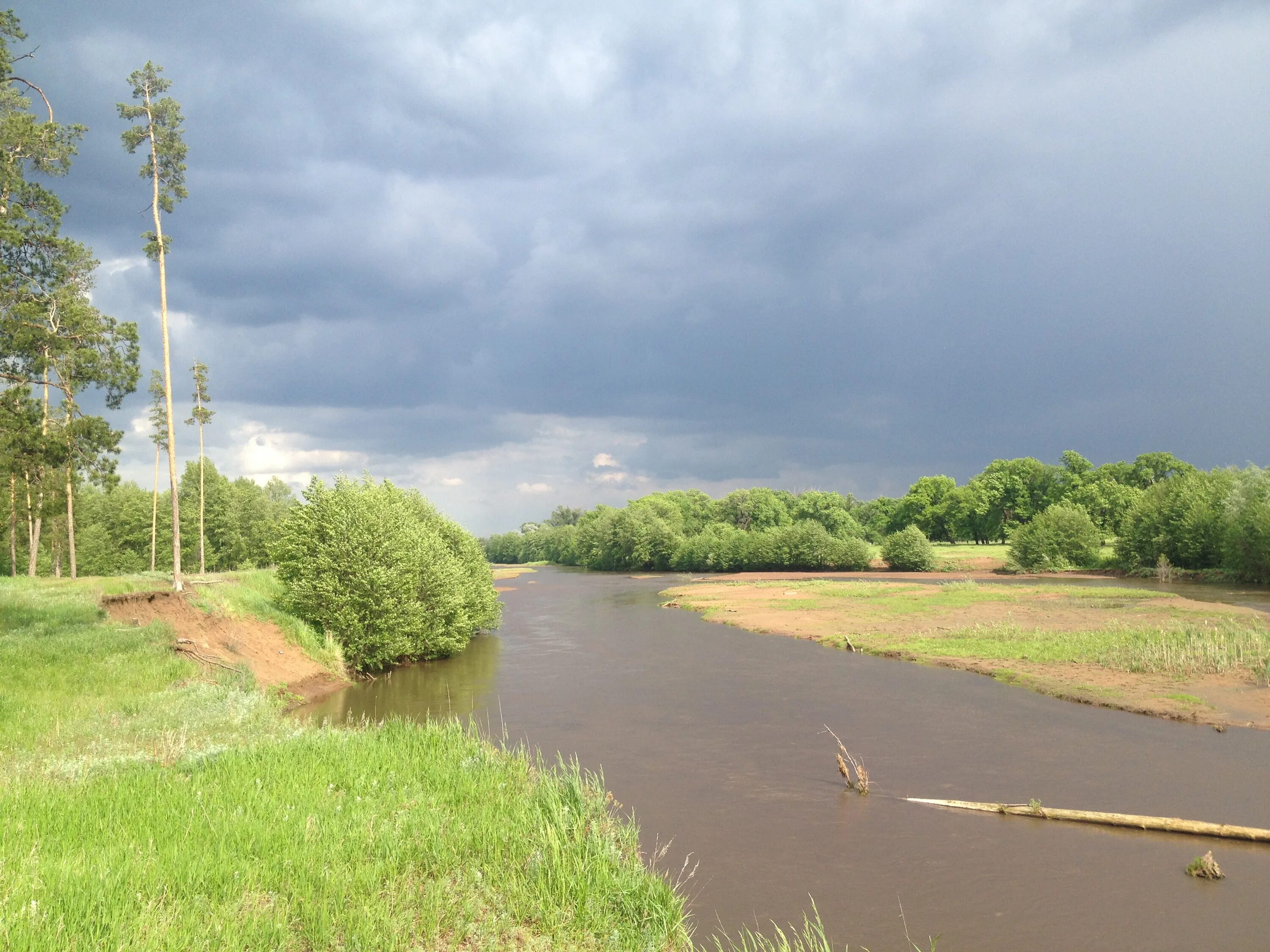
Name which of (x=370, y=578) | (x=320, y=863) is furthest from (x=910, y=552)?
(x=320, y=863)

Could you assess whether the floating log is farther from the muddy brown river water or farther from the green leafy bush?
the green leafy bush

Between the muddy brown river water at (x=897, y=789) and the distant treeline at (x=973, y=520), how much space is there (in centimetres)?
5483

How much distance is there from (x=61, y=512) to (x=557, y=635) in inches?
1466

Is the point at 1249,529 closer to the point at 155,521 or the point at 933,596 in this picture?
the point at 933,596

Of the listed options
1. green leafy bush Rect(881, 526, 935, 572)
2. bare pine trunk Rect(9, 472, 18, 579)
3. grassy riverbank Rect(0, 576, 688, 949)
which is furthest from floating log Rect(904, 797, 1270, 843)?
green leafy bush Rect(881, 526, 935, 572)

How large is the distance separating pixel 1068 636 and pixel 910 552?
225 feet

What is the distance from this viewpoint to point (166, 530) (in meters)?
80.1

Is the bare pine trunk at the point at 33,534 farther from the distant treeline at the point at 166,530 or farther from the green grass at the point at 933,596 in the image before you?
the green grass at the point at 933,596

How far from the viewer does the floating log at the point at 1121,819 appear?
13383 millimetres

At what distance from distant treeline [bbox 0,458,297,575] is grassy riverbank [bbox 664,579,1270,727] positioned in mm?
57217

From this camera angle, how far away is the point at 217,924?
6.45m

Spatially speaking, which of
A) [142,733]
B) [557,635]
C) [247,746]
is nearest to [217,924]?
[247,746]

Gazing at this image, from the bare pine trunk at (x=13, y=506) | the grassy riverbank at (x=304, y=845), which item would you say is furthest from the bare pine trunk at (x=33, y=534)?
the grassy riverbank at (x=304, y=845)

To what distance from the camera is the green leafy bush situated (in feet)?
324
